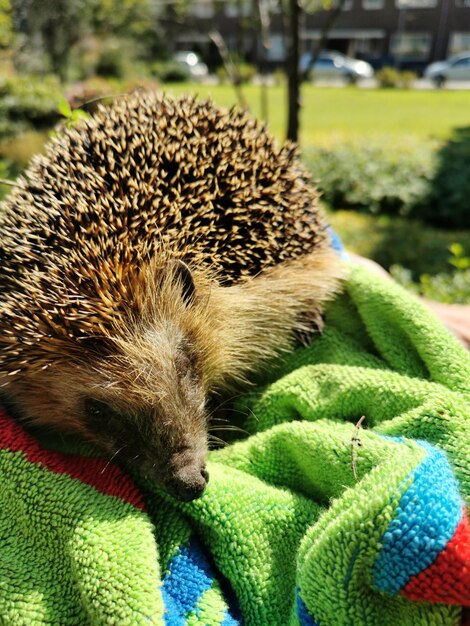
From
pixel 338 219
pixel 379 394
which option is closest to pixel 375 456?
pixel 379 394

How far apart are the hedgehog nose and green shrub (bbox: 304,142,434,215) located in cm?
663

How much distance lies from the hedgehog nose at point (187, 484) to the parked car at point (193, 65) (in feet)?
121

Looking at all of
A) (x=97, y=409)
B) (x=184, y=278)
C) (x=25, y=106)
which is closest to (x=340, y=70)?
(x=25, y=106)

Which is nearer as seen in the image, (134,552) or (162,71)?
(134,552)

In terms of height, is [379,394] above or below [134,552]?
above

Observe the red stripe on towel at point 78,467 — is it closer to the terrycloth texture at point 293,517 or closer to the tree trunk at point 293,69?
the terrycloth texture at point 293,517

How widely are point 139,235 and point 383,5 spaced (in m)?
45.7

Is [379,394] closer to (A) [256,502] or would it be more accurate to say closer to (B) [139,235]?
(A) [256,502]

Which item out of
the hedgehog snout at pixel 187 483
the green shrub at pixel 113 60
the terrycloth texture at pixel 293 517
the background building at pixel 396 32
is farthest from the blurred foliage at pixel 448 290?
the background building at pixel 396 32

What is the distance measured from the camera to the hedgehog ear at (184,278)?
65.5 inches

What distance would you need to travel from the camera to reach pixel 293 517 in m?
1.42

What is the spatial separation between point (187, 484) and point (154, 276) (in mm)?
587

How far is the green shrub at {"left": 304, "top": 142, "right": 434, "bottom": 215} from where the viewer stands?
7.86 meters

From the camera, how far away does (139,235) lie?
1649mm
